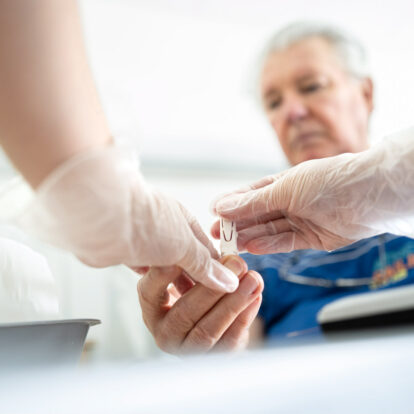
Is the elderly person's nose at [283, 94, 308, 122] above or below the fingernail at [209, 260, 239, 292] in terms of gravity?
above

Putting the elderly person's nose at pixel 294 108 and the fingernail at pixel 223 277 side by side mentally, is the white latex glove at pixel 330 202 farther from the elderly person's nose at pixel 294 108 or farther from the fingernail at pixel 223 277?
the elderly person's nose at pixel 294 108

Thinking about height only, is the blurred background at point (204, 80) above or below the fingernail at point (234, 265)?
above

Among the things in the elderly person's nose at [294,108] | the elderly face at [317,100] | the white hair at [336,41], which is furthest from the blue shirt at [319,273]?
the white hair at [336,41]

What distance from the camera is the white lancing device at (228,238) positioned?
2.06 ft

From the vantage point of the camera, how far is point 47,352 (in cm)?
44

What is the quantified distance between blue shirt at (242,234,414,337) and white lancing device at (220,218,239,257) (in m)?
0.64

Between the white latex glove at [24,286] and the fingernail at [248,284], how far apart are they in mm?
252

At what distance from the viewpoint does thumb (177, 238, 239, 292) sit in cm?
Result: 52

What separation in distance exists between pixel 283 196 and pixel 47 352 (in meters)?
0.37

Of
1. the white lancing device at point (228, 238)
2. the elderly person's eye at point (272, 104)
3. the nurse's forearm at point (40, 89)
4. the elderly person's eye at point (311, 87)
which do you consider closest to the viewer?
the nurse's forearm at point (40, 89)

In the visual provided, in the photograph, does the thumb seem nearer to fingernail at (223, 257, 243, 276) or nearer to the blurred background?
fingernail at (223, 257, 243, 276)

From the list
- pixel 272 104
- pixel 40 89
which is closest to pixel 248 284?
pixel 40 89

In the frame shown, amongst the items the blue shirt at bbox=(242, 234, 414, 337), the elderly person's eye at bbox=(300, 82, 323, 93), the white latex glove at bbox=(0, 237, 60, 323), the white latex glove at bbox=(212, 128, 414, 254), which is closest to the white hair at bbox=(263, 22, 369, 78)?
the elderly person's eye at bbox=(300, 82, 323, 93)

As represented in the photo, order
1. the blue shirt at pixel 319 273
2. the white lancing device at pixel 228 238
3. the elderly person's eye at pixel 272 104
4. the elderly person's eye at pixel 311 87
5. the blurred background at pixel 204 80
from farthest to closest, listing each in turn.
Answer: the blurred background at pixel 204 80, the elderly person's eye at pixel 272 104, the elderly person's eye at pixel 311 87, the blue shirt at pixel 319 273, the white lancing device at pixel 228 238
